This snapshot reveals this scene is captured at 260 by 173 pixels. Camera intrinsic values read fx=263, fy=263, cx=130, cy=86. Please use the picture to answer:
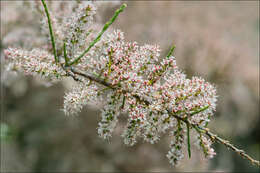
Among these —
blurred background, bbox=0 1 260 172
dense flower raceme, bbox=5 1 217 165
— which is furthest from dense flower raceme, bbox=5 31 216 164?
blurred background, bbox=0 1 260 172

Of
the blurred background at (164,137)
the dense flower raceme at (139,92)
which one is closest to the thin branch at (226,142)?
the dense flower raceme at (139,92)

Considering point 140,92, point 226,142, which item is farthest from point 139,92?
point 226,142

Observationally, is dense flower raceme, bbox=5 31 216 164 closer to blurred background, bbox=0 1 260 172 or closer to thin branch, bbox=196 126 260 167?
thin branch, bbox=196 126 260 167

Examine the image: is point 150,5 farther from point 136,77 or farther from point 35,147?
point 136,77

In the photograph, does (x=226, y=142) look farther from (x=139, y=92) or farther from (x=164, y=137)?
(x=164, y=137)

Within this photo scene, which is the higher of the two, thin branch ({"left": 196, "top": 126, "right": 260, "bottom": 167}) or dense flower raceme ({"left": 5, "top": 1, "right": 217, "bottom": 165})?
dense flower raceme ({"left": 5, "top": 1, "right": 217, "bottom": 165})
